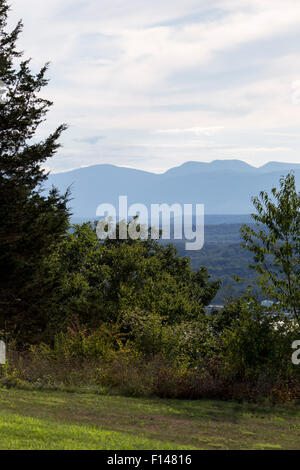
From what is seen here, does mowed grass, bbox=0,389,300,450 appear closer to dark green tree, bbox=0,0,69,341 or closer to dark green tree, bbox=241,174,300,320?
dark green tree, bbox=241,174,300,320

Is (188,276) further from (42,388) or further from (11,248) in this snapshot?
(42,388)

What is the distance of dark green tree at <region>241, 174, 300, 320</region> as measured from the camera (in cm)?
1413

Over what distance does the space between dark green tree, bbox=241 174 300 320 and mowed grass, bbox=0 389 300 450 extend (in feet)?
11.0

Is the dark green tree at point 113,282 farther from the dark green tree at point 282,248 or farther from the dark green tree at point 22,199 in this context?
the dark green tree at point 282,248

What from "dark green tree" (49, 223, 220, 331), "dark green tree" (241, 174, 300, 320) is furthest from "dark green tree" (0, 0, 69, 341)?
"dark green tree" (241, 174, 300, 320)

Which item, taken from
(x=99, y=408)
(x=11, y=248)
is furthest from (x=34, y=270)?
(x=99, y=408)

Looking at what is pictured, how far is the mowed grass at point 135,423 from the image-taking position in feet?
24.8

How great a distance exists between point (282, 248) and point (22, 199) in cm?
1634

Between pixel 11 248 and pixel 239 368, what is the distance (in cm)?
1623

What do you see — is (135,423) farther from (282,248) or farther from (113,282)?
(113,282)

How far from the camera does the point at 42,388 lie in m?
Answer: 13.1

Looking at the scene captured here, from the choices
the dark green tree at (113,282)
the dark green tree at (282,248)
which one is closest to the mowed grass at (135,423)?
the dark green tree at (282,248)

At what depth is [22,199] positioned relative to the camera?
2684 centimetres

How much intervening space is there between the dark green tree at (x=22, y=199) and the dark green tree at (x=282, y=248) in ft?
46.5
